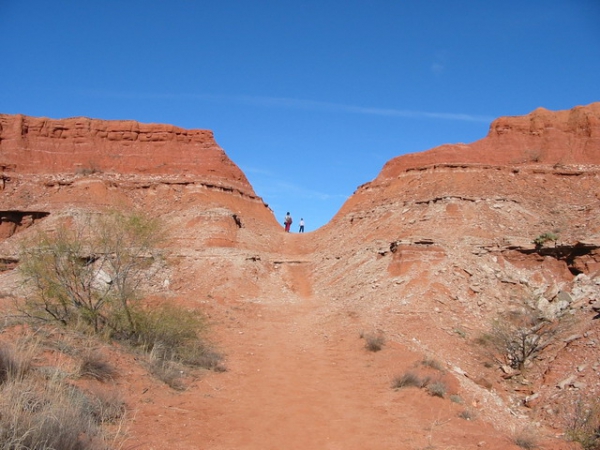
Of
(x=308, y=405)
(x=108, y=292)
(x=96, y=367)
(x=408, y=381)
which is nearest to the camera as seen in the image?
(x=96, y=367)

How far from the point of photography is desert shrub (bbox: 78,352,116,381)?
8.05 m

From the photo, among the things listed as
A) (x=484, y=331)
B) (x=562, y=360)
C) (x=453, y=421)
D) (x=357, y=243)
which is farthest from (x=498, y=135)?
(x=453, y=421)

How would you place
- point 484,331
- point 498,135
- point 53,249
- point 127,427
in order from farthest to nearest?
1. point 498,135
2. point 484,331
3. point 53,249
4. point 127,427

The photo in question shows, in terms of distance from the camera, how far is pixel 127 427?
6.57m

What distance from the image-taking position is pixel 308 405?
9992 millimetres

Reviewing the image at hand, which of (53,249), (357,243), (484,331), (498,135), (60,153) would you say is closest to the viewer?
(53,249)

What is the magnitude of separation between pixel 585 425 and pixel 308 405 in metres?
5.06

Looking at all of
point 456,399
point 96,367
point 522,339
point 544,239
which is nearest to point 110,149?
point 544,239

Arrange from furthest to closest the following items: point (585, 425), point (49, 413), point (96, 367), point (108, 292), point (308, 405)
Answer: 1. point (108, 292)
2. point (308, 405)
3. point (585, 425)
4. point (96, 367)
5. point (49, 413)

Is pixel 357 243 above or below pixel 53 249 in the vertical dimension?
above

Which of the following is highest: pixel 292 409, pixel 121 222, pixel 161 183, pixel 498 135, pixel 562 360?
pixel 498 135

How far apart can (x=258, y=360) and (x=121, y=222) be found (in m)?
5.39

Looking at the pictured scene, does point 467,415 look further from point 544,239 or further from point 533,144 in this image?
point 533,144

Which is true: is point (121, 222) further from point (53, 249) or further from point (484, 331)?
point (484, 331)
